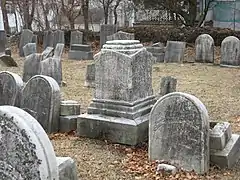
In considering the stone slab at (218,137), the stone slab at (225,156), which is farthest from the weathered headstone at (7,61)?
the stone slab at (225,156)

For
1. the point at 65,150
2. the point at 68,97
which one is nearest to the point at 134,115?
the point at 65,150

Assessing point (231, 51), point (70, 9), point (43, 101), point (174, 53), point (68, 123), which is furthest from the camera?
point (70, 9)

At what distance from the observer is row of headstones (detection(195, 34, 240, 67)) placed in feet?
47.9

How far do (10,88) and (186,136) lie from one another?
3.27 m

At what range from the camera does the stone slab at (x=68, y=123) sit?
6773mm

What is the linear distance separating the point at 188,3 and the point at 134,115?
59.7ft

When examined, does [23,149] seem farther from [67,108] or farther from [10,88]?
[10,88]

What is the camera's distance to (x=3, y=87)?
7.07 metres

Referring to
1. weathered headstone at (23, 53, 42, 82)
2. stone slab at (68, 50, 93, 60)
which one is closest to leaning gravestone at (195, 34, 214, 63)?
stone slab at (68, 50, 93, 60)

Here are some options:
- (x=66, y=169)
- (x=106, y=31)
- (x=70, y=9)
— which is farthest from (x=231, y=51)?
(x=70, y=9)

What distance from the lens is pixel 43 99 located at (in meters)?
6.54

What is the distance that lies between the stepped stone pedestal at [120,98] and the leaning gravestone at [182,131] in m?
0.86

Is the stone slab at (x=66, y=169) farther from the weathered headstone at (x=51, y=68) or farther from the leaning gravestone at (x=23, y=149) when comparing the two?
the weathered headstone at (x=51, y=68)

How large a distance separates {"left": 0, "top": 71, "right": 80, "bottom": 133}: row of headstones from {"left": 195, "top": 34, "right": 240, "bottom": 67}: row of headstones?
9085 mm
